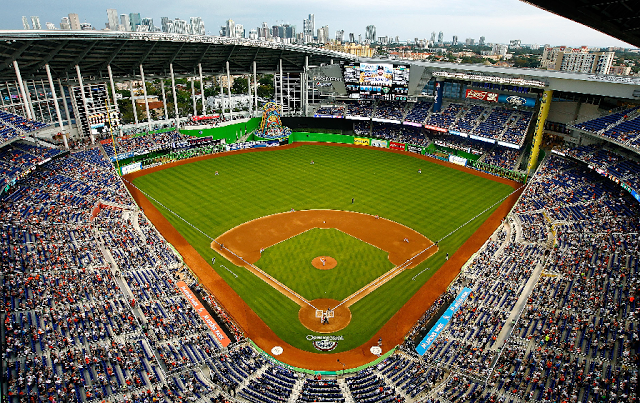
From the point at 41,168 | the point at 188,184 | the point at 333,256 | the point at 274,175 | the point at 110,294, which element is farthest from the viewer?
the point at 274,175

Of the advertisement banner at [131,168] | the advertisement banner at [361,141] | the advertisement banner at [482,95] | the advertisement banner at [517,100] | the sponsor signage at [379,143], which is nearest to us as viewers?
the advertisement banner at [131,168]

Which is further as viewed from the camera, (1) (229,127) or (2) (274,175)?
(1) (229,127)

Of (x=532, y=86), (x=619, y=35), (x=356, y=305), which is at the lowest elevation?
(x=356, y=305)

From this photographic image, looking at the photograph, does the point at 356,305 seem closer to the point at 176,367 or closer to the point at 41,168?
the point at 176,367

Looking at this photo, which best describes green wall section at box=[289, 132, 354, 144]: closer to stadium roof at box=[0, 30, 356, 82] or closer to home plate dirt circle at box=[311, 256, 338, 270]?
stadium roof at box=[0, 30, 356, 82]

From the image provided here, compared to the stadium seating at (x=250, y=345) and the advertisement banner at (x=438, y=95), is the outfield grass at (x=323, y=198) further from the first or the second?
the advertisement banner at (x=438, y=95)

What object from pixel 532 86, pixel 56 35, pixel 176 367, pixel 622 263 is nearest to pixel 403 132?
pixel 532 86

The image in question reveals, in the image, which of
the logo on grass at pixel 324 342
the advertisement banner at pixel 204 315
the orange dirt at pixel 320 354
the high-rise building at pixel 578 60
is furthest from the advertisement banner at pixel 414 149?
the high-rise building at pixel 578 60
